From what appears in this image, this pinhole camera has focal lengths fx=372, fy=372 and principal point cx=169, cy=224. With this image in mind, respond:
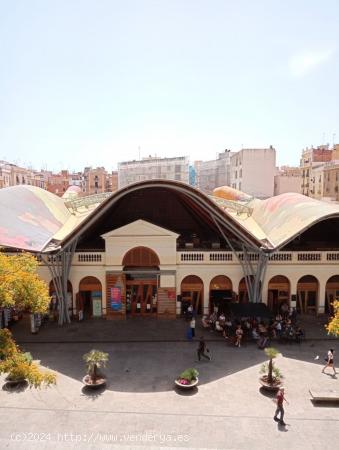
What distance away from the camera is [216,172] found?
107 metres

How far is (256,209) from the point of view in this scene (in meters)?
39.7

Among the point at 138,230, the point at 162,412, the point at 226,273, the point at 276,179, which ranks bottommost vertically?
the point at 162,412

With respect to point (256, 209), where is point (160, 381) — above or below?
below

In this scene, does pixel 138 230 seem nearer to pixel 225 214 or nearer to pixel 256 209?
pixel 225 214

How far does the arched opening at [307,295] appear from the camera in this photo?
100 ft

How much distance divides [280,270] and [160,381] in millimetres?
14799

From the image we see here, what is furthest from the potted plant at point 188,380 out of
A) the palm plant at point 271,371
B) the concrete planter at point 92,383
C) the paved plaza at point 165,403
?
the concrete planter at point 92,383

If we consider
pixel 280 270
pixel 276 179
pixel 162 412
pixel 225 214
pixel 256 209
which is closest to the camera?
pixel 162 412

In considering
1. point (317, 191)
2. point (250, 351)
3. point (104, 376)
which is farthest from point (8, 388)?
Result: point (317, 191)

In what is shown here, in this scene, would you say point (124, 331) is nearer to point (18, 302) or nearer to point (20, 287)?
point (18, 302)

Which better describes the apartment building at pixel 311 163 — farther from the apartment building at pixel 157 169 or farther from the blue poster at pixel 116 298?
the blue poster at pixel 116 298

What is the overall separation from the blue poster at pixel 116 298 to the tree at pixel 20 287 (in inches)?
558

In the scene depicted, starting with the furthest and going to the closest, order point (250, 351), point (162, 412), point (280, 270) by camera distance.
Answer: point (280, 270) → point (250, 351) → point (162, 412)

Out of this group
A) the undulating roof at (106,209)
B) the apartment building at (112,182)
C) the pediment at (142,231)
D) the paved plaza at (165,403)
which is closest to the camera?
the paved plaza at (165,403)
